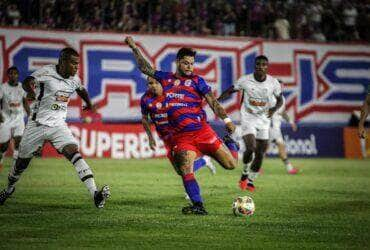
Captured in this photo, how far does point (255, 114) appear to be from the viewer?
53.6ft

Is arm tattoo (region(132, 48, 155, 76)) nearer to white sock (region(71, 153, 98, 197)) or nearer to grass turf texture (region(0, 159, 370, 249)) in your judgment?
white sock (region(71, 153, 98, 197))

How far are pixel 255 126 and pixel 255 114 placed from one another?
1.00 feet

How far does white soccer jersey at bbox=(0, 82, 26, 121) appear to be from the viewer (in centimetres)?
2005

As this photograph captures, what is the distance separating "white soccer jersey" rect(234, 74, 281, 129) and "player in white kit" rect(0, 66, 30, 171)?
21.3 feet

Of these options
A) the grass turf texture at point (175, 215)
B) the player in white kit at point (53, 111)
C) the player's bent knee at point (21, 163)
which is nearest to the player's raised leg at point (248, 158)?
the grass turf texture at point (175, 215)

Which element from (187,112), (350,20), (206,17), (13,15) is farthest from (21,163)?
(350,20)

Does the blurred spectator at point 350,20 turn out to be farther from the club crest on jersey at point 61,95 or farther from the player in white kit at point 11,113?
the club crest on jersey at point 61,95

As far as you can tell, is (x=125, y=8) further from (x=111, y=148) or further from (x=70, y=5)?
(x=111, y=148)

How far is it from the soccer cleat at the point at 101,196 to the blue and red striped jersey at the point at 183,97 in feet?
4.62

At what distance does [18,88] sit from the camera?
20188 millimetres

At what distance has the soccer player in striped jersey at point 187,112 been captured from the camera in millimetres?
11211

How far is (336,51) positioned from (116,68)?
969 centimetres

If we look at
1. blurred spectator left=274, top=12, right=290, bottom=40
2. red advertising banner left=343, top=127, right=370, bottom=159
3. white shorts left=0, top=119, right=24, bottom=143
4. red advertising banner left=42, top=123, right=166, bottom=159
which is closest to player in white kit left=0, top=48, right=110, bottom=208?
white shorts left=0, top=119, right=24, bottom=143

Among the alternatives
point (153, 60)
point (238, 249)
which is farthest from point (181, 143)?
point (153, 60)
